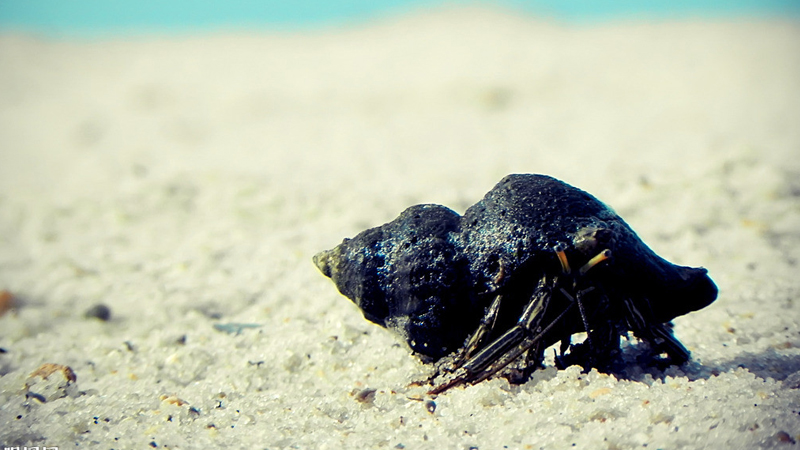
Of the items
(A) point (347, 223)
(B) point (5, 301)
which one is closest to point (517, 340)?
(A) point (347, 223)

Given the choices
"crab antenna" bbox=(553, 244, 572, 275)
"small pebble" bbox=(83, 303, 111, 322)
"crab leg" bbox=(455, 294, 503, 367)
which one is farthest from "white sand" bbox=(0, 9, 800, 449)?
→ "crab antenna" bbox=(553, 244, 572, 275)

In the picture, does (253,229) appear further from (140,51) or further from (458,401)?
(140,51)

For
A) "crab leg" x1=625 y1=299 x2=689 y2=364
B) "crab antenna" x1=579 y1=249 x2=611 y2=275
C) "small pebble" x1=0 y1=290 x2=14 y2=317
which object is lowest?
"crab leg" x1=625 y1=299 x2=689 y2=364

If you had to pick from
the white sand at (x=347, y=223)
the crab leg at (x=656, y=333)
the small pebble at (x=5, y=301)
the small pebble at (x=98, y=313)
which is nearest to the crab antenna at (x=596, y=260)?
the crab leg at (x=656, y=333)

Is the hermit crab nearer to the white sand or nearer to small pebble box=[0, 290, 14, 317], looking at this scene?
the white sand

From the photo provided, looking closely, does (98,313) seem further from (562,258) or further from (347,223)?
(562,258)

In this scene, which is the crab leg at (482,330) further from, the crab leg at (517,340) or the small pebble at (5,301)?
the small pebble at (5,301)

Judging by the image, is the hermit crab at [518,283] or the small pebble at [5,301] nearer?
the hermit crab at [518,283]
